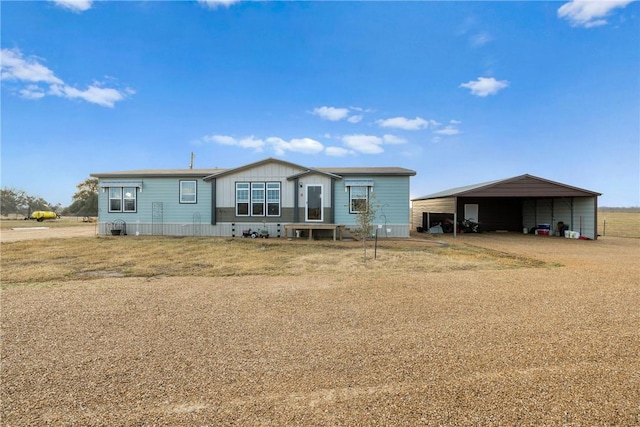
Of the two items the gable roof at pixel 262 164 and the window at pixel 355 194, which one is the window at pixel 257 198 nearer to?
the gable roof at pixel 262 164

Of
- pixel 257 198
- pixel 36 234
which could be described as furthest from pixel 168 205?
pixel 36 234

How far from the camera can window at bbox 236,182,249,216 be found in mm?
15180

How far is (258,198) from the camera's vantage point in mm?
15148

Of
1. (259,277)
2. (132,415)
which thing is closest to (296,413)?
(132,415)

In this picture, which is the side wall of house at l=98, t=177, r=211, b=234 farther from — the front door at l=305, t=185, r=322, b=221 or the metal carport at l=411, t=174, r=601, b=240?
the metal carport at l=411, t=174, r=601, b=240

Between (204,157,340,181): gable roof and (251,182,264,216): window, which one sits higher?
(204,157,340,181): gable roof

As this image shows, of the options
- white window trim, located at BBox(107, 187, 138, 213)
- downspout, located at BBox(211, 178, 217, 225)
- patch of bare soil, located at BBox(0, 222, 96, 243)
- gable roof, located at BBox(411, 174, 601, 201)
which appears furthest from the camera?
white window trim, located at BBox(107, 187, 138, 213)

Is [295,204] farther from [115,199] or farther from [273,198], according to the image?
[115,199]

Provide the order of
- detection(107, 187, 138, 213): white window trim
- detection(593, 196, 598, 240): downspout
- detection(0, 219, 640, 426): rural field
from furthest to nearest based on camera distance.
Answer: detection(107, 187, 138, 213): white window trim < detection(593, 196, 598, 240): downspout < detection(0, 219, 640, 426): rural field

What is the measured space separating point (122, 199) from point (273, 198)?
8441mm

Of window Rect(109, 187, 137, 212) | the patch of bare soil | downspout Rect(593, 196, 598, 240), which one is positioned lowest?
the patch of bare soil

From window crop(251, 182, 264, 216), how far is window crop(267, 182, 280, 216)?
1.19ft

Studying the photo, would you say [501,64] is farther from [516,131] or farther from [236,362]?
[236,362]

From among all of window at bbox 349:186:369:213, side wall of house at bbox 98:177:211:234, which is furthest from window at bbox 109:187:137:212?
window at bbox 349:186:369:213
